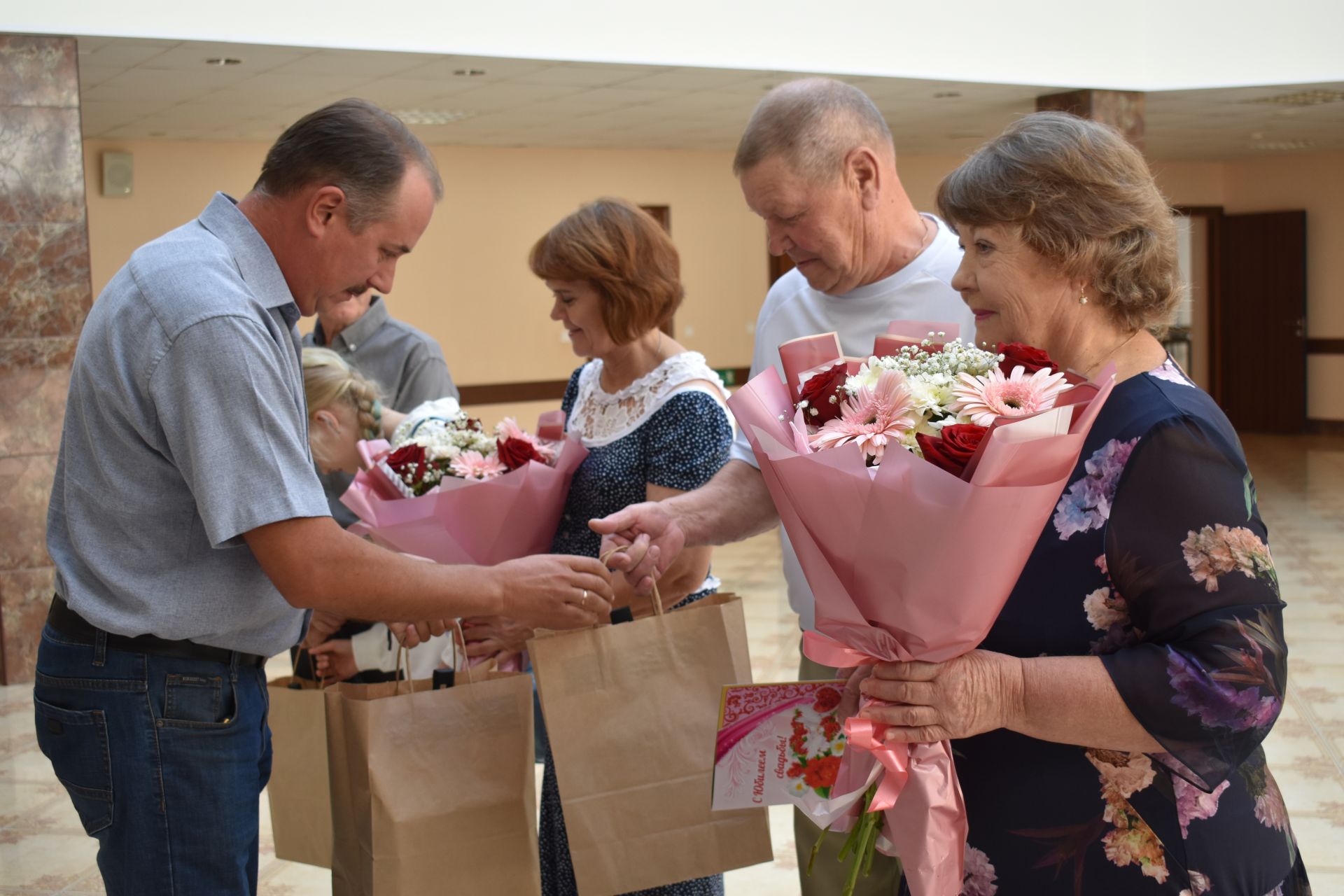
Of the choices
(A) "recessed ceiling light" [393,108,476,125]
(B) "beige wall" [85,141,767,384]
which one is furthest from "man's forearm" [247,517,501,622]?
(B) "beige wall" [85,141,767,384]

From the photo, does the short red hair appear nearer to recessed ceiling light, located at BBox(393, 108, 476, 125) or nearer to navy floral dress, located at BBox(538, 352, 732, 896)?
navy floral dress, located at BBox(538, 352, 732, 896)

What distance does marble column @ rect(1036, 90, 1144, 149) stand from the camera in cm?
1042

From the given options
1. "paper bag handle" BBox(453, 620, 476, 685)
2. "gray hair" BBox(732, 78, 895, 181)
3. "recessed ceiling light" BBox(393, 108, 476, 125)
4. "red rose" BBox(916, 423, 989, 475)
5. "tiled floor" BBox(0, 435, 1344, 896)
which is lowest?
"tiled floor" BBox(0, 435, 1344, 896)

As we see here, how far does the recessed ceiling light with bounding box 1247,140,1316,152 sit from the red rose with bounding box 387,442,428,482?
14.2m

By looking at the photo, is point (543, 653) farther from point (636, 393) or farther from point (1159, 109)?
point (1159, 109)

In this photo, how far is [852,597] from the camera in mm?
1435

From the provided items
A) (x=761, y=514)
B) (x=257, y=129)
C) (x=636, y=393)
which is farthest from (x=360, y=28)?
(x=761, y=514)

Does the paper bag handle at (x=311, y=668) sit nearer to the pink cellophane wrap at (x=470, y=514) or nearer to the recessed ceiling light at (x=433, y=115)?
the pink cellophane wrap at (x=470, y=514)

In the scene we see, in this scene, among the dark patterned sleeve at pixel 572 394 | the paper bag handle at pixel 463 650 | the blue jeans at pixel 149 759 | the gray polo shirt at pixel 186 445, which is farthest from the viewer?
the dark patterned sleeve at pixel 572 394

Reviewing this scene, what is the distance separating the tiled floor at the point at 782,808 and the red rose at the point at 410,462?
5.93 feet

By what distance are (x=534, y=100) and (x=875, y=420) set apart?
9467mm

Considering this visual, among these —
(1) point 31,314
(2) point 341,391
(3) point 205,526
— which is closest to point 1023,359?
(3) point 205,526

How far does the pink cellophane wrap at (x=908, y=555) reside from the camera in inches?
50.2

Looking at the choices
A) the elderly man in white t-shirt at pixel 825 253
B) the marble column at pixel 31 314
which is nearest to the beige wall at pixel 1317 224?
the marble column at pixel 31 314
